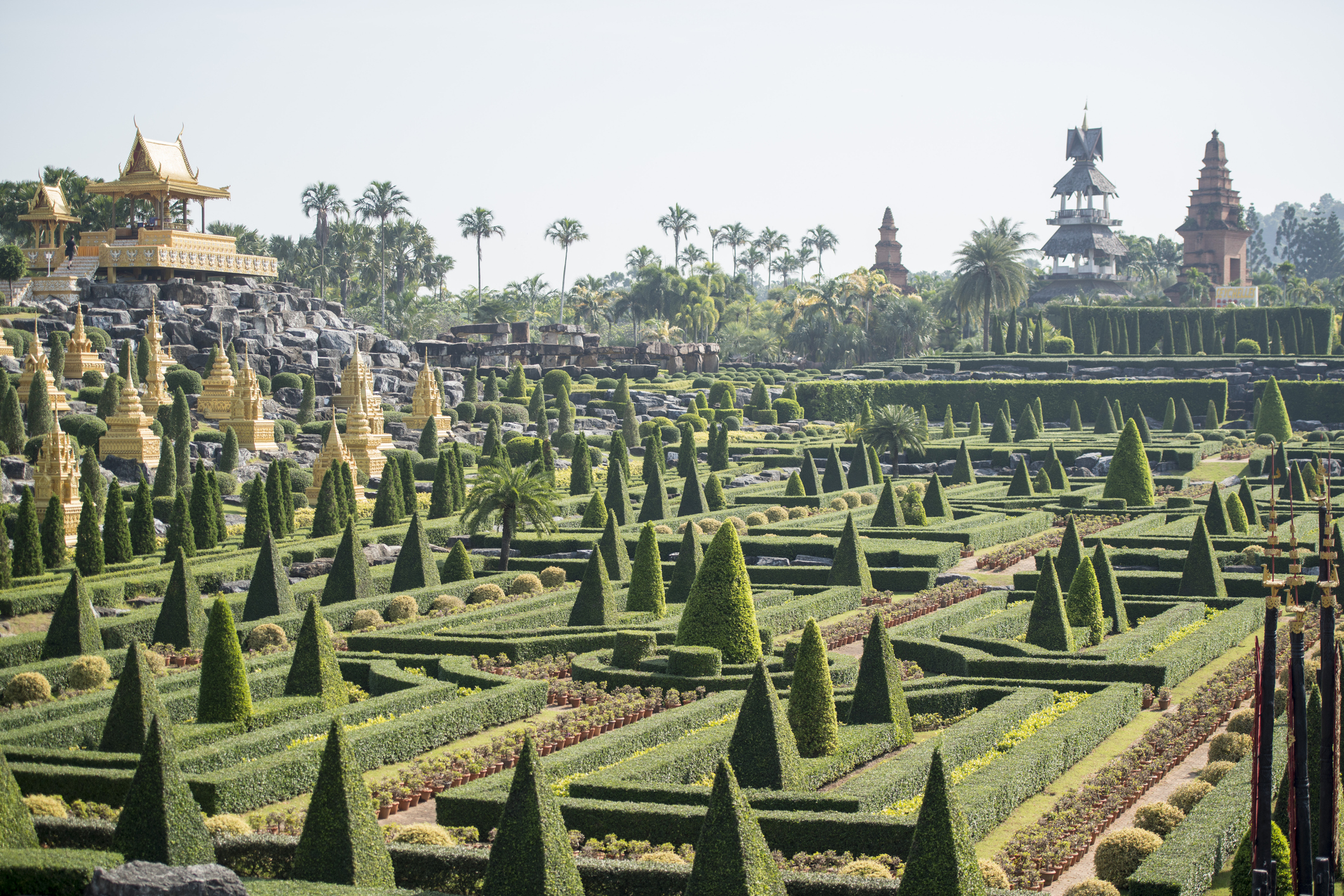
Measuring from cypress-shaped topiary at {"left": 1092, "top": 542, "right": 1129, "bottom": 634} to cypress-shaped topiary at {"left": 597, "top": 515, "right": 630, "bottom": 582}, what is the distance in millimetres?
11430

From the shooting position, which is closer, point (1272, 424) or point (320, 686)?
point (320, 686)

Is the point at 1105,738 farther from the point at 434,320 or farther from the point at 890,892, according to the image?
the point at 434,320

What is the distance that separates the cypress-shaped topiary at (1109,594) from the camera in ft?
103

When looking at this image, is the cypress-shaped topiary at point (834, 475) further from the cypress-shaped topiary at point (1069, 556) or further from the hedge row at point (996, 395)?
the hedge row at point (996, 395)

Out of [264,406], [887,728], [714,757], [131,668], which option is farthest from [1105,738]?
[264,406]

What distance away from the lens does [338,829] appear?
15.2 meters

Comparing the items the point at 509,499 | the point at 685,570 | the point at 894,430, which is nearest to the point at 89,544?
the point at 509,499

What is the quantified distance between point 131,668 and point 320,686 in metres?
4.08

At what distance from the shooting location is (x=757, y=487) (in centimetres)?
5522

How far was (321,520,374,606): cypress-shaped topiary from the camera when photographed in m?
33.4

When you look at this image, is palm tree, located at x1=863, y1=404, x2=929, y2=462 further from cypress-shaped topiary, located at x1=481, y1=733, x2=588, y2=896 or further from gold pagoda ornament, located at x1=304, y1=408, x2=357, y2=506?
cypress-shaped topiary, located at x1=481, y1=733, x2=588, y2=896

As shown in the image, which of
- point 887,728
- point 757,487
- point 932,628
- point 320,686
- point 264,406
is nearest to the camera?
Result: point 887,728

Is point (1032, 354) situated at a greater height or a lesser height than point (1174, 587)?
greater

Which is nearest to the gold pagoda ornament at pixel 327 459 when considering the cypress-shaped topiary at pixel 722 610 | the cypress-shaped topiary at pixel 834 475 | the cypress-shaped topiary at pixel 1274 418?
the cypress-shaped topiary at pixel 834 475
